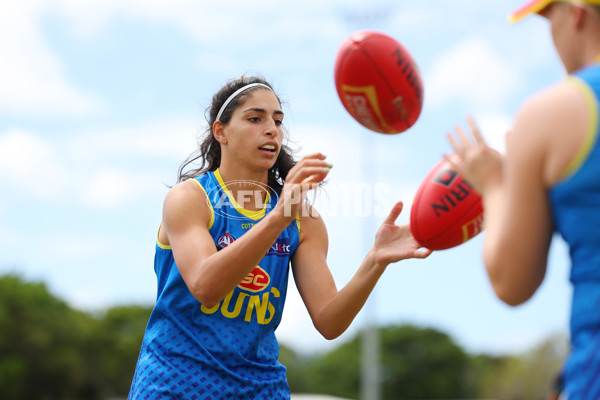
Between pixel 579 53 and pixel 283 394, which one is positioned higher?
pixel 579 53

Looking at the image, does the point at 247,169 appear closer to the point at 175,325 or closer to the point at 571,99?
the point at 175,325

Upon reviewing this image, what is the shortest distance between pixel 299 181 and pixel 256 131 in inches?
33.4

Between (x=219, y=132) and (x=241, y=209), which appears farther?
(x=219, y=132)

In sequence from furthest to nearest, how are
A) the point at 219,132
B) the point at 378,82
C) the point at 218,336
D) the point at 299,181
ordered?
the point at 219,132
the point at 378,82
the point at 218,336
the point at 299,181

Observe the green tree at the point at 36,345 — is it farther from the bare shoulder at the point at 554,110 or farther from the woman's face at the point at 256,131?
the bare shoulder at the point at 554,110

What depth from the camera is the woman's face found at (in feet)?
12.9

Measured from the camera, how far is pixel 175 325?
3654mm

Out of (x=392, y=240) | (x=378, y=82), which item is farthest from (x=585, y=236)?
(x=378, y=82)

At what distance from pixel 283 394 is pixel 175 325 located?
2.18 ft

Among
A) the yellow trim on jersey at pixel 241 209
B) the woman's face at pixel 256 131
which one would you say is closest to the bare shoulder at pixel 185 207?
the yellow trim on jersey at pixel 241 209

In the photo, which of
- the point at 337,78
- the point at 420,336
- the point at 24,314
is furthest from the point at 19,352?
the point at 337,78

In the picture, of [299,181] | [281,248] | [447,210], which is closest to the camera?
[299,181]

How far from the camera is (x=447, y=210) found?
3375 millimetres

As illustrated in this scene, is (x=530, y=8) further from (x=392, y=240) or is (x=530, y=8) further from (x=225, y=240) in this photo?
(x=225, y=240)
